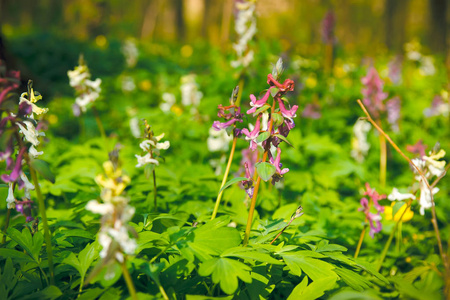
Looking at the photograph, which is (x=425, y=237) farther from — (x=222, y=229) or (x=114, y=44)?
(x=114, y=44)

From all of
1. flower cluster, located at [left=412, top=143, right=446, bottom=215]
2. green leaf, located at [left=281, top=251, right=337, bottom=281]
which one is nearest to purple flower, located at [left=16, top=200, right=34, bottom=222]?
green leaf, located at [left=281, top=251, right=337, bottom=281]

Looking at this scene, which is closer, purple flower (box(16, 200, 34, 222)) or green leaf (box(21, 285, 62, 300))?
green leaf (box(21, 285, 62, 300))

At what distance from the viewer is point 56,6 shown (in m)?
25.8

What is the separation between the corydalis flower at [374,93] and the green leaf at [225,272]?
8.44 ft

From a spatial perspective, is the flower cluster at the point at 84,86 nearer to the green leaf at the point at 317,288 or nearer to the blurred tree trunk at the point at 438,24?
the green leaf at the point at 317,288

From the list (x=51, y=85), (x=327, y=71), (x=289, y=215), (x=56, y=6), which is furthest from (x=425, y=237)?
(x=56, y=6)

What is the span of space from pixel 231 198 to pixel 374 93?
2060mm

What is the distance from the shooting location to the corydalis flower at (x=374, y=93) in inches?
132

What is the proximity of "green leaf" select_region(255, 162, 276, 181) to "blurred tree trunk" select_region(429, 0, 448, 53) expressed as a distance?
11.5m

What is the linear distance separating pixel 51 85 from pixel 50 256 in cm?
697

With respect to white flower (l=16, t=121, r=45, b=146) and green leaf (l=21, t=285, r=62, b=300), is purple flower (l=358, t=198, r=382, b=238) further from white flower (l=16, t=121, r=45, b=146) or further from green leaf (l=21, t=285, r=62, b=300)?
white flower (l=16, t=121, r=45, b=146)

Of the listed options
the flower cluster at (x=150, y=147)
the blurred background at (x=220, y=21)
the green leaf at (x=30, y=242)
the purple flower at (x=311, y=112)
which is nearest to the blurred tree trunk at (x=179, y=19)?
the blurred background at (x=220, y=21)

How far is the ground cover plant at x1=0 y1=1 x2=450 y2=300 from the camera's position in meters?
1.33

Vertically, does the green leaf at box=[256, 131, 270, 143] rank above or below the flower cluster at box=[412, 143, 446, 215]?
above
